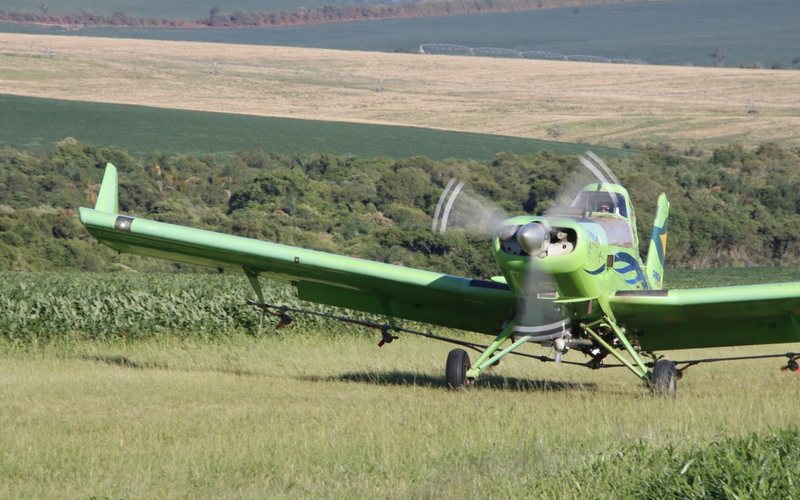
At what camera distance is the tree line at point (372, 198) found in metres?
41.0

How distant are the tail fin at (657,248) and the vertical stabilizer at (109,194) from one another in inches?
264

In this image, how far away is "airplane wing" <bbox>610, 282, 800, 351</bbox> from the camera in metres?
12.7

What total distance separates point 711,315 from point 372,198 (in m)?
41.9

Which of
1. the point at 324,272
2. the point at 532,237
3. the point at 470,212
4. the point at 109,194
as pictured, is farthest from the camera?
the point at 109,194

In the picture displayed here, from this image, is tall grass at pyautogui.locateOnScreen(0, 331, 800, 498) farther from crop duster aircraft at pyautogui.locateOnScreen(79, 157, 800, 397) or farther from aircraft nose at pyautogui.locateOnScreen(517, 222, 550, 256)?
aircraft nose at pyautogui.locateOnScreen(517, 222, 550, 256)

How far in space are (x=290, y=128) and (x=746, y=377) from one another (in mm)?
59796

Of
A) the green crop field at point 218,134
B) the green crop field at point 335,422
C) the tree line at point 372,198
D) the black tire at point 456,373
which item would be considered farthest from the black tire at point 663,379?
the green crop field at point 218,134

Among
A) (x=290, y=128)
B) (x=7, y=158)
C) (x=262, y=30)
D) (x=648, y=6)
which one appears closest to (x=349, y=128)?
(x=290, y=128)

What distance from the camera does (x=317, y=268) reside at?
13938mm

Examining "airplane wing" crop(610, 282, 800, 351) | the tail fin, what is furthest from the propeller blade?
the tail fin

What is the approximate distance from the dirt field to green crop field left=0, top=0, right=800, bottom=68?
31344mm

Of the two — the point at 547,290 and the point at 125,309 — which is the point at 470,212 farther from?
the point at 125,309

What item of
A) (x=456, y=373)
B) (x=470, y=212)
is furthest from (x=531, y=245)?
(x=456, y=373)

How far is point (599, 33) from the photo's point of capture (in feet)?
532
